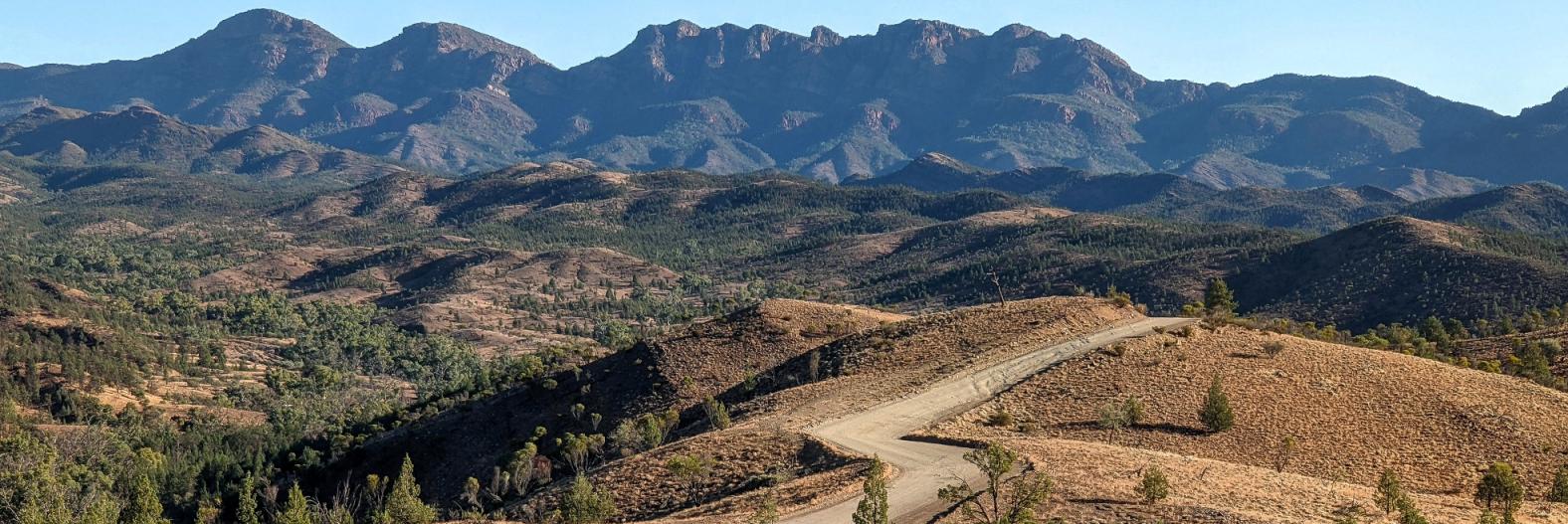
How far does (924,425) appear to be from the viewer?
52.7 meters

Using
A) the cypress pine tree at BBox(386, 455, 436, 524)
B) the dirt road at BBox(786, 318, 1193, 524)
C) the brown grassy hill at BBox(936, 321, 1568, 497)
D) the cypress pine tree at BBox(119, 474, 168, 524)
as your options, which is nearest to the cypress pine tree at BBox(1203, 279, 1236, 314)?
the dirt road at BBox(786, 318, 1193, 524)

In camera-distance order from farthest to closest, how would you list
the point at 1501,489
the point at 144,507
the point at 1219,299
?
the point at 1219,299, the point at 144,507, the point at 1501,489

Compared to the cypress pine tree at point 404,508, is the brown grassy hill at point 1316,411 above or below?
above

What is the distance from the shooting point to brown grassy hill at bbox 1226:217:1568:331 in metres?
148

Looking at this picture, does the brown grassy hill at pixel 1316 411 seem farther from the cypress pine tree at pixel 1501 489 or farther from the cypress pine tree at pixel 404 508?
the cypress pine tree at pixel 404 508

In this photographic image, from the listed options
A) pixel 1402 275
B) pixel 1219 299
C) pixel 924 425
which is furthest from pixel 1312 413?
pixel 1402 275

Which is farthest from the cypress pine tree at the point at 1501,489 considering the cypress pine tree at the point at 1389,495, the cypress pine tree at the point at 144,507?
the cypress pine tree at the point at 144,507

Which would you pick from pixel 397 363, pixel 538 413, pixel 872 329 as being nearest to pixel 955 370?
pixel 872 329

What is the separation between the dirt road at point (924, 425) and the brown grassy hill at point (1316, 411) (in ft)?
6.64

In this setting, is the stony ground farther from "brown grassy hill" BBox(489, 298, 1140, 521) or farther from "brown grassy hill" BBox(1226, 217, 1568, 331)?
"brown grassy hill" BBox(1226, 217, 1568, 331)

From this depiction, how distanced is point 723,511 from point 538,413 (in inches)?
1639

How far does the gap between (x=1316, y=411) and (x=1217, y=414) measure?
601 centimetres

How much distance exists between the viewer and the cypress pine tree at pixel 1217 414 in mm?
51094

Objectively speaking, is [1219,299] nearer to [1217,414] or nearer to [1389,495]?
[1217,414]
